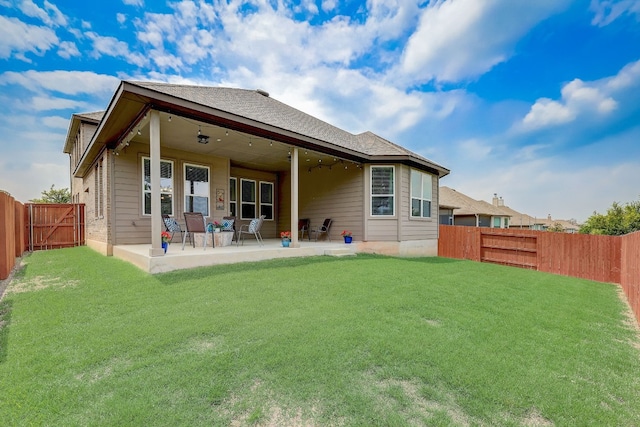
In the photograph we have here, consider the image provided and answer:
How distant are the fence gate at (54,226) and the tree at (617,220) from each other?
27.4 meters

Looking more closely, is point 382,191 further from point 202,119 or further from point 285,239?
point 202,119

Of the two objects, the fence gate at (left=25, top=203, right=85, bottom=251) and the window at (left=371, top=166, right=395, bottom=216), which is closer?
the window at (left=371, top=166, right=395, bottom=216)

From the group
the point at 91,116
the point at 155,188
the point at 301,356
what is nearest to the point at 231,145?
the point at 155,188

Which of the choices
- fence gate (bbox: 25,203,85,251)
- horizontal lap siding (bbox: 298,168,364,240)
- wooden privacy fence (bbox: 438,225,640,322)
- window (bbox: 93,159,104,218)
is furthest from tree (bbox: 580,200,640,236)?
fence gate (bbox: 25,203,85,251)

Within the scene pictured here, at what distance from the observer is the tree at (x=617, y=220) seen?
17.0m

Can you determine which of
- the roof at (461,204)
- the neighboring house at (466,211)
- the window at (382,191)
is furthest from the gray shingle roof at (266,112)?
the roof at (461,204)

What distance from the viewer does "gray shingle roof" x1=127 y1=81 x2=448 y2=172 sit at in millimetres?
5742

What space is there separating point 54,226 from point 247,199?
707 cm

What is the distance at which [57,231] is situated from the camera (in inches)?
420

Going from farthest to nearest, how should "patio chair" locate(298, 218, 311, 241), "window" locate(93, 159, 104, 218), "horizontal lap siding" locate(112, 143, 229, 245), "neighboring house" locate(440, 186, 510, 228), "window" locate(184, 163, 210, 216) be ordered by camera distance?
"neighboring house" locate(440, 186, 510, 228) → "patio chair" locate(298, 218, 311, 241) → "window" locate(184, 163, 210, 216) → "window" locate(93, 159, 104, 218) → "horizontal lap siding" locate(112, 143, 229, 245)

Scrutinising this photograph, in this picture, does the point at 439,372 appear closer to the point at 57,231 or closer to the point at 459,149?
the point at 57,231

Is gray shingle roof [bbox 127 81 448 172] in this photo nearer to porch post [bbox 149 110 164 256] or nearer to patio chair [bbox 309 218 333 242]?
porch post [bbox 149 110 164 256]

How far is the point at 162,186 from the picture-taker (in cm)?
788

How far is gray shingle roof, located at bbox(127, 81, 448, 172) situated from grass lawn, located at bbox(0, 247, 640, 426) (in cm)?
346
